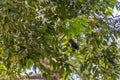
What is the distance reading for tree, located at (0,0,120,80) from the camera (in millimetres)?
1687

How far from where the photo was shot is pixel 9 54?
1738 millimetres

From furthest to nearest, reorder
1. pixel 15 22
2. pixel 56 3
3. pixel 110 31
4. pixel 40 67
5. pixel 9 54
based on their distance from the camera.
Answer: pixel 110 31 → pixel 56 3 → pixel 40 67 → pixel 9 54 → pixel 15 22

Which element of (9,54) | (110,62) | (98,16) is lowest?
(110,62)

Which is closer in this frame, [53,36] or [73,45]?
[53,36]

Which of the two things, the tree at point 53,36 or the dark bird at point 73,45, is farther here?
the dark bird at point 73,45

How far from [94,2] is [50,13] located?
0.41m

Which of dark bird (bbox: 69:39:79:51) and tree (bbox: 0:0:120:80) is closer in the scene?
tree (bbox: 0:0:120:80)

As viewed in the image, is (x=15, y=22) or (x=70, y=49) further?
(x=70, y=49)

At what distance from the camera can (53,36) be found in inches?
70.4

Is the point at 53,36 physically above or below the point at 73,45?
above

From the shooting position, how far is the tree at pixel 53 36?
1.69 m

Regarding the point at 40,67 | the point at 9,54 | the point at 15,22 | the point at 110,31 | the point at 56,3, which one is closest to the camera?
the point at 15,22

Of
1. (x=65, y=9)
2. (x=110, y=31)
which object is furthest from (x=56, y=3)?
(x=110, y=31)

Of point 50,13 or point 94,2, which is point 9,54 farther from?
point 94,2
